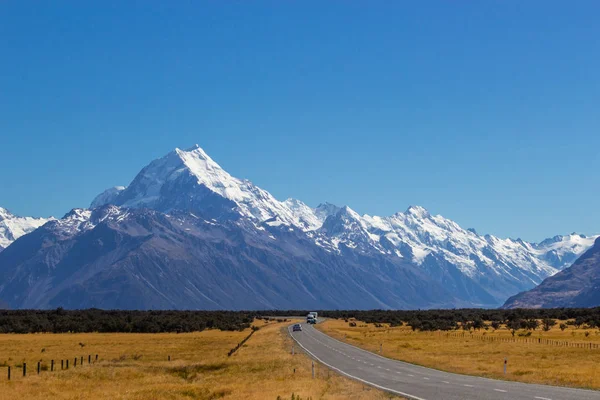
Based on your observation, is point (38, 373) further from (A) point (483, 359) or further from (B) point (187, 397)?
(A) point (483, 359)

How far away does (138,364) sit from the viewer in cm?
6525

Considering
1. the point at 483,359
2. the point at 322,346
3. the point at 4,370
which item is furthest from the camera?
the point at 322,346

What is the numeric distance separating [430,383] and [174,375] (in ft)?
70.9

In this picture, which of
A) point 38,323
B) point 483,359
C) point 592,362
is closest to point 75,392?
point 483,359

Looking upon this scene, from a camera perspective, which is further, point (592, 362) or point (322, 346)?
point (322, 346)

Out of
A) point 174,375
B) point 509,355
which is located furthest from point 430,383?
point 509,355

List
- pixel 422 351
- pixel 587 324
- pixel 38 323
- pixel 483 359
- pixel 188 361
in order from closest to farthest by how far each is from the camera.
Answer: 1. pixel 483 359
2. pixel 188 361
3. pixel 422 351
4. pixel 587 324
5. pixel 38 323

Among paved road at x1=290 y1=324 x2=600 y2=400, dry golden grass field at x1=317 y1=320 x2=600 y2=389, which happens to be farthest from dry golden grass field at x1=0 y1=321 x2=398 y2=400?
dry golden grass field at x1=317 y1=320 x2=600 y2=389

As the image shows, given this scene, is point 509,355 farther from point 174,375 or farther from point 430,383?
point 174,375

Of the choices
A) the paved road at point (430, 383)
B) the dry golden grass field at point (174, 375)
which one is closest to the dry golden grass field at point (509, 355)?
the paved road at point (430, 383)

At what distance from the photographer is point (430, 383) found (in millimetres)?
45438

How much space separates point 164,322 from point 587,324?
72.3 metres

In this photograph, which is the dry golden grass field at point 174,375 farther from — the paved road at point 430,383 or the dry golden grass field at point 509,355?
the dry golden grass field at point 509,355

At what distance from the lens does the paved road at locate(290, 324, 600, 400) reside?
38188 millimetres
